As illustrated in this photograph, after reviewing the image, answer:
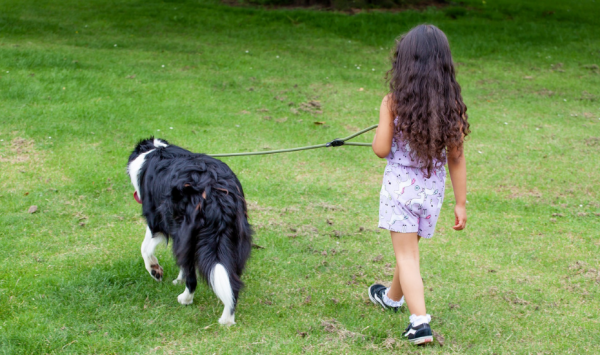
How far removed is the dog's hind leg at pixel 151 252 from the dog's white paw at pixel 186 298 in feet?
1.28

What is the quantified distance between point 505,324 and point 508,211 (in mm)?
2320

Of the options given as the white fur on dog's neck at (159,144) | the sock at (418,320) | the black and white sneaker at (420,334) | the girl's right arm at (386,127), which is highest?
the girl's right arm at (386,127)

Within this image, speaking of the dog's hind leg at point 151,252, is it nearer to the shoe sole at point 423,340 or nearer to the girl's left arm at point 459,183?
the shoe sole at point 423,340

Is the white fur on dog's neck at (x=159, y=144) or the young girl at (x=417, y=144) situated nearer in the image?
the young girl at (x=417, y=144)

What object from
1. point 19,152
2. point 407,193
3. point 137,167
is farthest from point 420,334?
point 19,152

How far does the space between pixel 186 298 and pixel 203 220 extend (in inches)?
28.9

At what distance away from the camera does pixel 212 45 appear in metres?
11.3

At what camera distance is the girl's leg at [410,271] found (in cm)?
330

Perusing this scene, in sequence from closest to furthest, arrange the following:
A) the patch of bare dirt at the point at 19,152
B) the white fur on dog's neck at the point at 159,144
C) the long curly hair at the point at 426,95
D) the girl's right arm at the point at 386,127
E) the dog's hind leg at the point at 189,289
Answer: the long curly hair at the point at 426,95, the girl's right arm at the point at 386,127, the dog's hind leg at the point at 189,289, the white fur on dog's neck at the point at 159,144, the patch of bare dirt at the point at 19,152

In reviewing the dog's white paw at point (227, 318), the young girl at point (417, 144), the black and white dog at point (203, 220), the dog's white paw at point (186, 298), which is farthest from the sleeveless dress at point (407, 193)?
the dog's white paw at point (186, 298)

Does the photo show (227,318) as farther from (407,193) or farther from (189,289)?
(407,193)

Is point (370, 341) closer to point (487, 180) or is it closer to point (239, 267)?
point (239, 267)

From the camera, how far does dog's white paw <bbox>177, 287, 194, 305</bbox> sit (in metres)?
3.71

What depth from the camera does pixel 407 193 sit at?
325 cm
